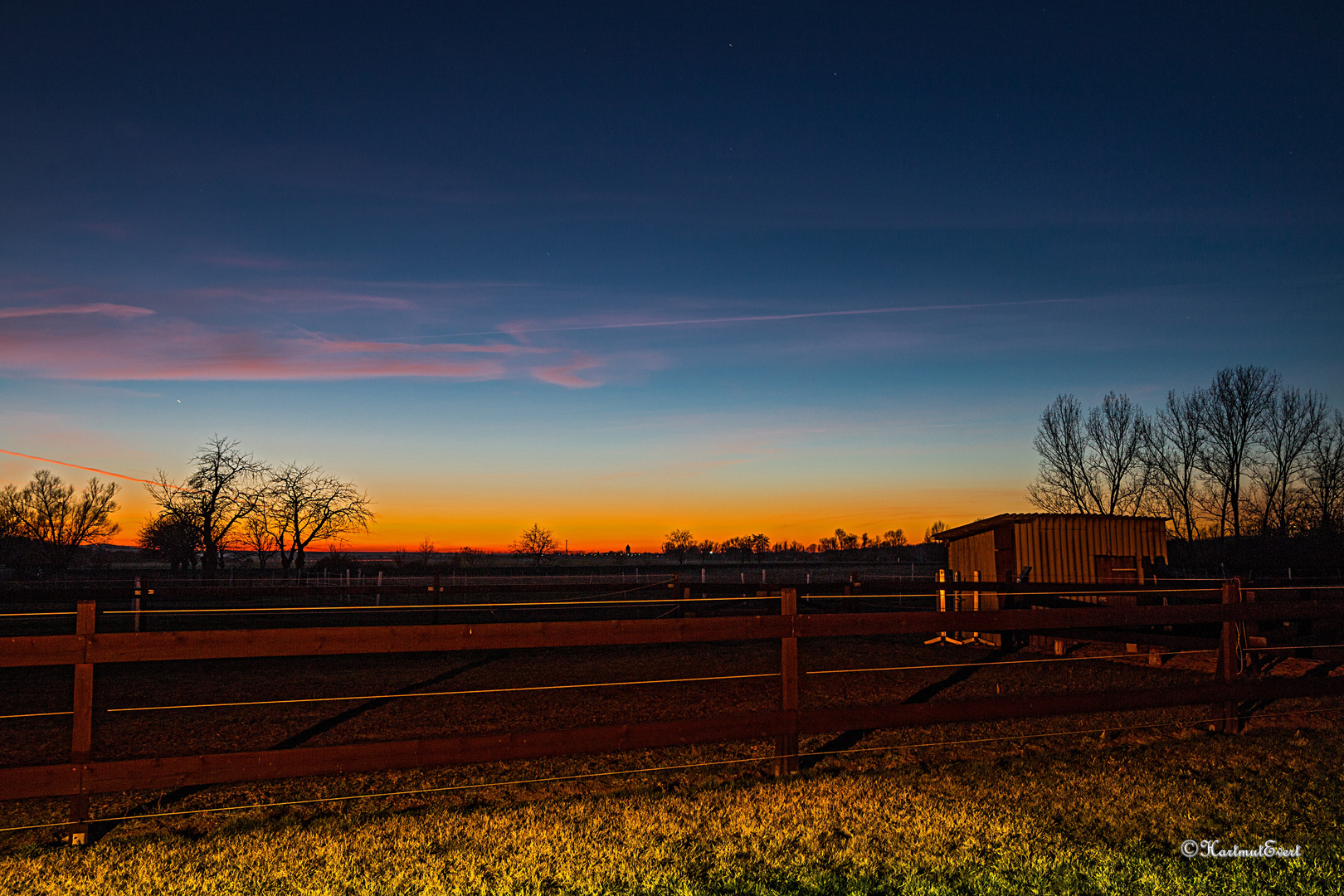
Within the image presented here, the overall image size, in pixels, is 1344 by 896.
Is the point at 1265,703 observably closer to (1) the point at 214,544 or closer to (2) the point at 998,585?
(2) the point at 998,585

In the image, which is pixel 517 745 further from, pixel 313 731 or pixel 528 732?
pixel 313 731

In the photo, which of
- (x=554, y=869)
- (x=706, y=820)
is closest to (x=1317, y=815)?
(x=706, y=820)

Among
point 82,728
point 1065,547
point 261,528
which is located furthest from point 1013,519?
point 261,528

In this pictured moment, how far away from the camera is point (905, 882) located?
418 centimetres

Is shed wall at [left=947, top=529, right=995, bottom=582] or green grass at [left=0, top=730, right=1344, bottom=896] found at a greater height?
shed wall at [left=947, top=529, right=995, bottom=582]

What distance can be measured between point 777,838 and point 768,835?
0.07 metres

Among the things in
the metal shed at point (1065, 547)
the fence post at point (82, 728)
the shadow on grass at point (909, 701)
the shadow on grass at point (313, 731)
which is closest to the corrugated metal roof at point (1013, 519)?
the metal shed at point (1065, 547)

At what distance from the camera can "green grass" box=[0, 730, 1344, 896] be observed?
420 cm

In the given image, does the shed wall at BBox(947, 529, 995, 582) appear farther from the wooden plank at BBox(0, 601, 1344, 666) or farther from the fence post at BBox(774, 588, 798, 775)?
the fence post at BBox(774, 588, 798, 775)

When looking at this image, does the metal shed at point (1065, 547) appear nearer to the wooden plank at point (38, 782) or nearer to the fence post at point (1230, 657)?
the fence post at point (1230, 657)

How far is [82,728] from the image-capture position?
4836 mm

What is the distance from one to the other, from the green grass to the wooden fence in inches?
14.1

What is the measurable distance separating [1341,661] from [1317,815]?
7.52 m

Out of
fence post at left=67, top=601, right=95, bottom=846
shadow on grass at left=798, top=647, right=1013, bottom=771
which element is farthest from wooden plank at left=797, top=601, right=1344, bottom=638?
fence post at left=67, top=601, right=95, bottom=846
